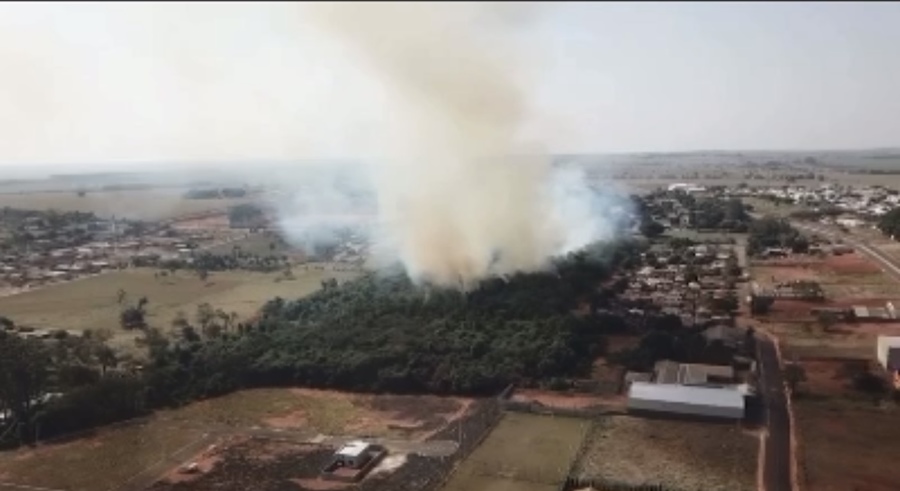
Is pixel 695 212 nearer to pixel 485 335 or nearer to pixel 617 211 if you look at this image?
pixel 617 211

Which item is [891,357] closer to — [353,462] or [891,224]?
[353,462]

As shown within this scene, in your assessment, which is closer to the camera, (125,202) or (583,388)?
(583,388)

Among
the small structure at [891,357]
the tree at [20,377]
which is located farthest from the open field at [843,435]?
the tree at [20,377]

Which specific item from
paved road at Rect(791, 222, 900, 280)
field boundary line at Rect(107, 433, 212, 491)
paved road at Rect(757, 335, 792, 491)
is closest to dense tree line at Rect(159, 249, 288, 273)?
field boundary line at Rect(107, 433, 212, 491)

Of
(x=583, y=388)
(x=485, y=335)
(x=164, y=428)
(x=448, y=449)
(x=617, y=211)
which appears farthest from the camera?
(x=617, y=211)

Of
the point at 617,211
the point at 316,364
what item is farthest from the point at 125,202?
the point at 316,364

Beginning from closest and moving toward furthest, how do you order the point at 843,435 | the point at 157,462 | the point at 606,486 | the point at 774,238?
1. the point at 606,486
2. the point at 843,435
3. the point at 157,462
4. the point at 774,238

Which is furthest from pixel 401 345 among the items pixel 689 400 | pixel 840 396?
pixel 840 396
